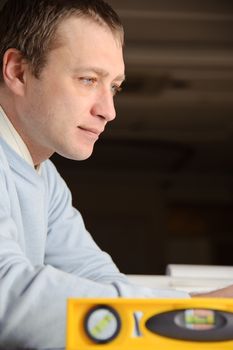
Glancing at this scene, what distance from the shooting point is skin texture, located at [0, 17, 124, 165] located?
0.97m

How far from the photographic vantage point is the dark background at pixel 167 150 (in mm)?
4199

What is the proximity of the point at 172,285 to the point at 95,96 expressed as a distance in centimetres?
55

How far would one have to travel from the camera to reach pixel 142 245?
35.9 ft

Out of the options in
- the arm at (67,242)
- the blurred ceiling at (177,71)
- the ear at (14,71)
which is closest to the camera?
the ear at (14,71)

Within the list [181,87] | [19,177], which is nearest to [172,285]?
[19,177]

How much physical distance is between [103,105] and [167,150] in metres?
7.34

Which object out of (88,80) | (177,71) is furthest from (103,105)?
(177,71)

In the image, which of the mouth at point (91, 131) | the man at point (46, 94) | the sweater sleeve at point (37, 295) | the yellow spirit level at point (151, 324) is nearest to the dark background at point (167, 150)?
the man at point (46, 94)

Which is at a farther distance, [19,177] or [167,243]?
[167,243]

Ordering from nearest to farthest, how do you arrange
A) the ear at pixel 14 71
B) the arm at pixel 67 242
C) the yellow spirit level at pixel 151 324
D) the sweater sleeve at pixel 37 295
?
the yellow spirit level at pixel 151 324
the sweater sleeve at pixel 37 295
the ear at pixel 14 71
the arm at pixel 67 242

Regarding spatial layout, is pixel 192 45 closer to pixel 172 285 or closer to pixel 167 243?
pixel 172 285

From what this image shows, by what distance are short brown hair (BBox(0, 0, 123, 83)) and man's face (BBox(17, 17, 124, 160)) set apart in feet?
0.04

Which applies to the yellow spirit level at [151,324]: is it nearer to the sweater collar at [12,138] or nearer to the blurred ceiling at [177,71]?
the sweater collar at [12,138]

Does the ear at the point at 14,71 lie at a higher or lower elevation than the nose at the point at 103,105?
higher
